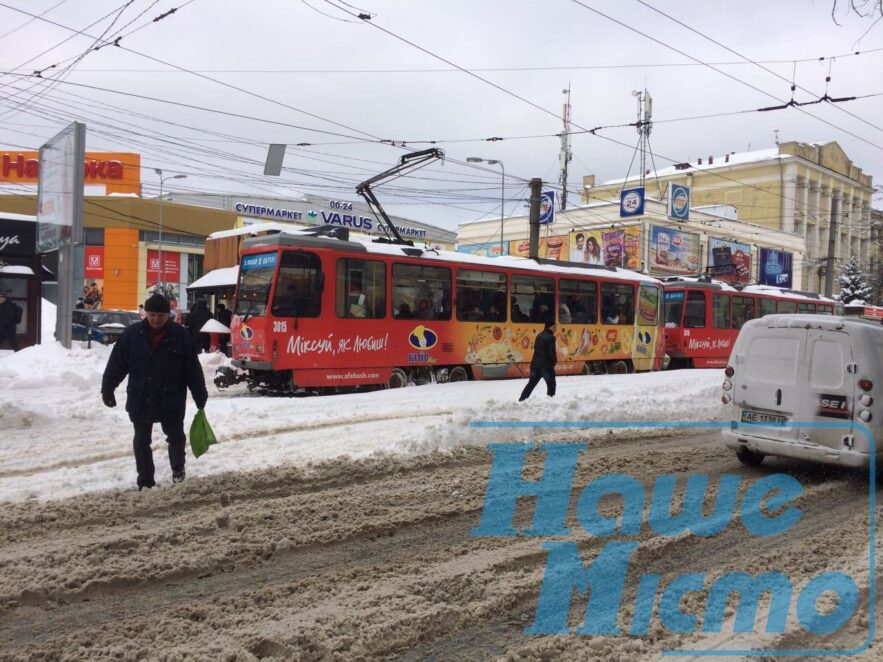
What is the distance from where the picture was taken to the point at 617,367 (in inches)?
864

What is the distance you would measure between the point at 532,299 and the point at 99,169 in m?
41.0

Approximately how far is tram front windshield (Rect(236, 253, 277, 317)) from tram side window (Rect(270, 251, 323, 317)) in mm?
211

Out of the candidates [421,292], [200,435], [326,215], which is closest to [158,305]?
[200,435]

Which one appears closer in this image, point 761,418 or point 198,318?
point 761,418

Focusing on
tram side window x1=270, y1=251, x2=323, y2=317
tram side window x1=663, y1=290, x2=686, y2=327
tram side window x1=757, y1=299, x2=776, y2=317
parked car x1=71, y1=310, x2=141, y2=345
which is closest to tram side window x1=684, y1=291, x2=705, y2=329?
tram side window x1=663, y1=290, x2=686, y2=327

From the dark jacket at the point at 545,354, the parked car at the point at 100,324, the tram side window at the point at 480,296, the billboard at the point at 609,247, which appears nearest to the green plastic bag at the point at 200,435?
the dark jacket at the point at 545,354

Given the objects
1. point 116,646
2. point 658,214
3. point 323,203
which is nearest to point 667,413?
point 116,646

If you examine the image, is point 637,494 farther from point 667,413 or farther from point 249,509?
point 667,413

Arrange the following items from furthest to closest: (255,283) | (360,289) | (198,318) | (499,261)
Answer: (499,261)
(198,318)
(360,289)
(255,283)

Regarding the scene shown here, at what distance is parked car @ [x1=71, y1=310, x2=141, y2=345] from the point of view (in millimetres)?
26312

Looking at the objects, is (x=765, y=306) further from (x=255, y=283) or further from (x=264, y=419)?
(x=264, y=419)

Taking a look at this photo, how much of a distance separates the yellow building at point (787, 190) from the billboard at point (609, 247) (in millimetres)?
12712

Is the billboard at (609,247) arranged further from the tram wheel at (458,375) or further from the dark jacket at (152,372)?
the dark jacket at (152,372)

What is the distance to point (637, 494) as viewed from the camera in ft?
23.3
